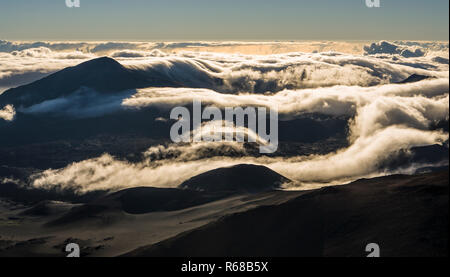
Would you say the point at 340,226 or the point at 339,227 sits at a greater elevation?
the point at 340,226

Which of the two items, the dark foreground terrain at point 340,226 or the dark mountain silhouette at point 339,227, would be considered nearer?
the dark mountain silhouette at point 339,227

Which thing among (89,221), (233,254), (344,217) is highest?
(344,217)

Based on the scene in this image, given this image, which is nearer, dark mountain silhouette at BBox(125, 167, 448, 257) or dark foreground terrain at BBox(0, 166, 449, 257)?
dark mountain silhouette at BBox(125, 167, 448, 257)

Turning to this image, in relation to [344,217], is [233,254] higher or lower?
lower

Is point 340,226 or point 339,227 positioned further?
point 340,226
